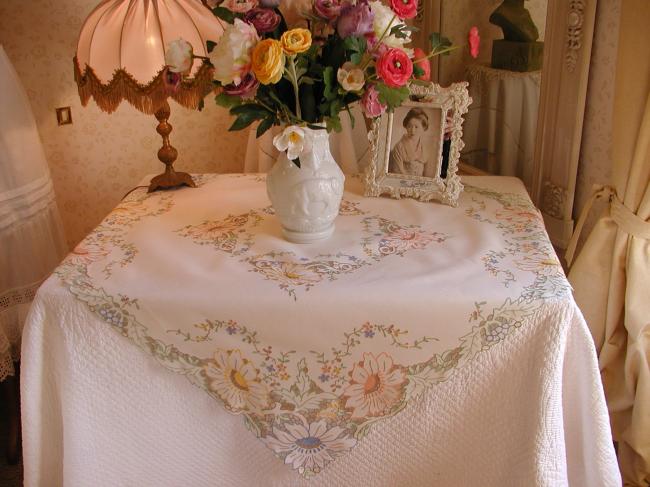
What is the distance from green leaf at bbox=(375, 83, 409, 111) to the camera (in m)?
1.11

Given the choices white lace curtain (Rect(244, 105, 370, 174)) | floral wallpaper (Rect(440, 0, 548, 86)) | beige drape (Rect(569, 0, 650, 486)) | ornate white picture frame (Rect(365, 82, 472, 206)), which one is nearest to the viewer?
beige drape (Rect(569, 0, 650, 486))

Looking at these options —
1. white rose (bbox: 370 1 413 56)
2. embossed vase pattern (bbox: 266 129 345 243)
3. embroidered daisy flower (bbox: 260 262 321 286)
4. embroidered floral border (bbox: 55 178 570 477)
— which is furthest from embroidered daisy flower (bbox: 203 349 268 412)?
white rose (bbox: 370 1 413 56)

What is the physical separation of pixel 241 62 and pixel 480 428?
77 cm

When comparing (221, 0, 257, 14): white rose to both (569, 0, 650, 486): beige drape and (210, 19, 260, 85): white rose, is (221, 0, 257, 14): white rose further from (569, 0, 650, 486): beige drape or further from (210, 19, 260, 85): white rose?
(569, 0, 650, 486): beige drape

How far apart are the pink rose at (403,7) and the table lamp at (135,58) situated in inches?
21.1

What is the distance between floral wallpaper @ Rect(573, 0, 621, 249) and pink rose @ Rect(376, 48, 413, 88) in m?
0.61

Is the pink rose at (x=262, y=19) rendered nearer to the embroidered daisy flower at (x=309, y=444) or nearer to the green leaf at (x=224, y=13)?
the green leaf at (x=224, y=13)

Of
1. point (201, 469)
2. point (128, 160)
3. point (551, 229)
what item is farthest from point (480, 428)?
point (128, 160)

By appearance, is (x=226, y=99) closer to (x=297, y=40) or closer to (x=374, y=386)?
(x=297, y=40)

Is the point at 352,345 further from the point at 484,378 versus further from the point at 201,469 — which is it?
the point at 201,469

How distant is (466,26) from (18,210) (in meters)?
1.29

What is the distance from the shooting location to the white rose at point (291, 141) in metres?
1.08

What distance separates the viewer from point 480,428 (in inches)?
43.7

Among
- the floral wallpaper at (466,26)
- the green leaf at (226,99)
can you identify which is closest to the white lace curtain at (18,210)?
the green leaf at (226,99)
